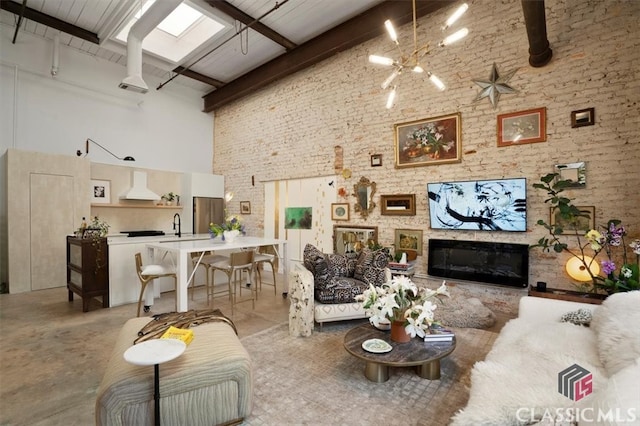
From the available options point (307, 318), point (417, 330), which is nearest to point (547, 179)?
point (417, 330)

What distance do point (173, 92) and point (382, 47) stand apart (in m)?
5.64

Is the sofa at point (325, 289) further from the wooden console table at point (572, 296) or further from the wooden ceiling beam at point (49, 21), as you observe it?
the wooden ceiling beam at point (49, 21)

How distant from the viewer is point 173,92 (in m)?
7.89

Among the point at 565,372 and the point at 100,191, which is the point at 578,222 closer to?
the point at 565,372

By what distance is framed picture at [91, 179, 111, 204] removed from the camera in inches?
248

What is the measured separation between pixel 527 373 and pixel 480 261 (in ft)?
9.81

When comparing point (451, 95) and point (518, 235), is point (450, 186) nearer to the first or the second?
point (518, 235)

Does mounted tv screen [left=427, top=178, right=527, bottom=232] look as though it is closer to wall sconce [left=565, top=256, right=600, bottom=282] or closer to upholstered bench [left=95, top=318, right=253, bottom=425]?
wall sconce [left=565, top=256, right=600, bottom=282]

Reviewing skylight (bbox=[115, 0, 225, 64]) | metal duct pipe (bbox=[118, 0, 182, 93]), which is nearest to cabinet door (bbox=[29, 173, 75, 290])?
metal duct pipe (bbox=[118, 0, 182, 93])

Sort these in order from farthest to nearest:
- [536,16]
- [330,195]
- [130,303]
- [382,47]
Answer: [330,195] → [382,47] → [130,303] → [536,16]

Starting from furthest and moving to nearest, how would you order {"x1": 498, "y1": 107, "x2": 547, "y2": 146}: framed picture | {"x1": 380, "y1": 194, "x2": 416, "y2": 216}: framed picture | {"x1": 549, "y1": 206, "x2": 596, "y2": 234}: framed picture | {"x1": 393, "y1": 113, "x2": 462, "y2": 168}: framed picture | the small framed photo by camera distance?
the small framed photo
{"x1": 380, "y1": 194, "x2": 416, "y2": 216}: framed picture
{"x1": 393, "y1": 113, "x2": 462, "y2": 168}: framed picture
{"x1": 498, "y1": 107, "x2": 547, "y2": 146}: framed picture
{"x1": 549, "y1": 206, "x2": 596, "y2": 234}: framed picture

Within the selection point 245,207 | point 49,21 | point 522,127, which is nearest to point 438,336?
point 522,127

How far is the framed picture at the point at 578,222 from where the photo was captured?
370 centimetres

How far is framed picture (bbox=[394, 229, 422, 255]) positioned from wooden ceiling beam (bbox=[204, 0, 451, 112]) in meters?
3.55
